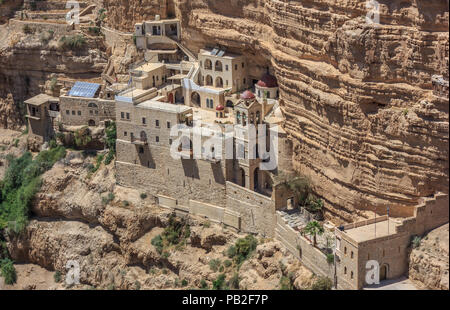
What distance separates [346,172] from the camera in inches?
2336

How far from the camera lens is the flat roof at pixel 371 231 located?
55562 mm

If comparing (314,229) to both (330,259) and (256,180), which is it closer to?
(330,259)

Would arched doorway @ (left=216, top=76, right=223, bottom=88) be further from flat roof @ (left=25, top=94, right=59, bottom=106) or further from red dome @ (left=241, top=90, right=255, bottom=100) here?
flat roof @ (left=25, top=94, right=59, bottom=106)

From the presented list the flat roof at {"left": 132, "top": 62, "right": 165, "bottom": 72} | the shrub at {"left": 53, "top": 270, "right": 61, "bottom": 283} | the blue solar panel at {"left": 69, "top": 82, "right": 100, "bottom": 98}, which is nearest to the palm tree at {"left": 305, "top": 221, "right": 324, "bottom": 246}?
the flat roof at {"left": 132, "top": 62, "right": 165, "bottom": 72}

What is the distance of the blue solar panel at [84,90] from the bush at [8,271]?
13762 millimetres

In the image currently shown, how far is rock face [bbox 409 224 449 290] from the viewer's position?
178 ft

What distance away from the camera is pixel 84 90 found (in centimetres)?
7506

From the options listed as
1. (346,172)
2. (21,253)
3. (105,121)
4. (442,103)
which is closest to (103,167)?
(105,121)

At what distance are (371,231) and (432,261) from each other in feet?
12.8

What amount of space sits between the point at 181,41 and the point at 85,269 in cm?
1861

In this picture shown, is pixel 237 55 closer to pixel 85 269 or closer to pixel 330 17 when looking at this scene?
pixel 330 17

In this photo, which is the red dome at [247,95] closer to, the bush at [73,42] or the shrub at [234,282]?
the shrub at [234,282]

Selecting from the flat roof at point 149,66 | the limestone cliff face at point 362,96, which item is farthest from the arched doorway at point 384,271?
the flat roof at point 149,66

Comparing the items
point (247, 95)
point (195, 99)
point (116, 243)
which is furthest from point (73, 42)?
point (247, 95)
